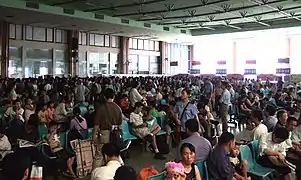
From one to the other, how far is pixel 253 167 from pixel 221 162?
1.29 meters

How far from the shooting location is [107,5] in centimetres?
1761

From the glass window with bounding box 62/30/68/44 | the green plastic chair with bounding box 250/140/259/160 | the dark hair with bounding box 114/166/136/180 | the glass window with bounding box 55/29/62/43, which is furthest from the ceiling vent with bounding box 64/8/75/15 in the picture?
the dark hair with bounding box 114/166/136/180

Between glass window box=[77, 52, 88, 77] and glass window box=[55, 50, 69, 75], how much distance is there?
3.49ft

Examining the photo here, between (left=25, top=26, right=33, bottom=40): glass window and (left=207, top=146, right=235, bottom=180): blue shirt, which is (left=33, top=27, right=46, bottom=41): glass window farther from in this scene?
(left=207, top=146, right=235, bottom=180): blue shirt

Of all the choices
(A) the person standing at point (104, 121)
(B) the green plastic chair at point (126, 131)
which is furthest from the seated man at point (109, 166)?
(B) the green plastic chair at point (126, 131)

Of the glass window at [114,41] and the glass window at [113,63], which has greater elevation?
the glass window at [114,41]

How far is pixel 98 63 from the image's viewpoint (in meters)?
26.6

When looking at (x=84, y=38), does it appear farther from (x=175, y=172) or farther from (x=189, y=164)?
(x=175, y=172)

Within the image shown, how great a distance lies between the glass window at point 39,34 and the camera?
22.1 metres

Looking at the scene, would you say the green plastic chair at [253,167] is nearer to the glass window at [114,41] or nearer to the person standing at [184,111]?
the person standing at [184,111]

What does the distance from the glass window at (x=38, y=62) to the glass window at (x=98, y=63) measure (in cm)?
352

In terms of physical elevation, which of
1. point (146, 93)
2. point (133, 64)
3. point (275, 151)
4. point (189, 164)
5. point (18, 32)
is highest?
point (18, 32)

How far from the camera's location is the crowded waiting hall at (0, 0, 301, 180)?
15.0 ft

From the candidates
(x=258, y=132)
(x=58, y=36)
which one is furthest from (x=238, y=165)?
(x=58, y=36)
